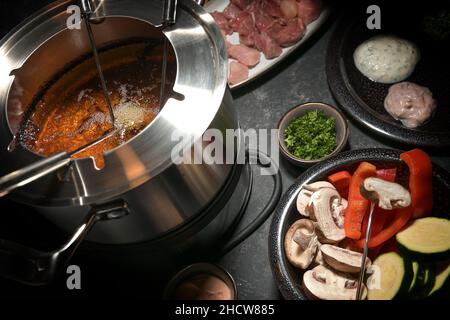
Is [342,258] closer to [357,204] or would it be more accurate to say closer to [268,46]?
[357,204]

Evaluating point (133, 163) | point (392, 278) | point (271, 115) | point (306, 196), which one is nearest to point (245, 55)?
point (271, 115)

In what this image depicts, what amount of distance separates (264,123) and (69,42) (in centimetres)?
101

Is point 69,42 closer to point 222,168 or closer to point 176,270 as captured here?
point 222,168

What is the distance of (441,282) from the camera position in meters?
1.44

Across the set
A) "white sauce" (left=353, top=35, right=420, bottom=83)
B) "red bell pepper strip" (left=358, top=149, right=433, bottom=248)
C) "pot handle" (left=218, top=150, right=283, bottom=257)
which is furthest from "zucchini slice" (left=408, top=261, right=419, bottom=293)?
"white sauce" (left=353, top=35, right=420, bottom=83)

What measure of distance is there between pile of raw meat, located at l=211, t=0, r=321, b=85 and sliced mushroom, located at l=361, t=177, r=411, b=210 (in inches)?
38.9

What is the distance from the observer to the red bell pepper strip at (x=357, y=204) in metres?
1.50

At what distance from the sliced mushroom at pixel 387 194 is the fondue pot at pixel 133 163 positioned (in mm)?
494

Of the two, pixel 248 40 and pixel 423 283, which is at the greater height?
pixel 248 40

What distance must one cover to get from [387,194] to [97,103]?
1111 millimetres

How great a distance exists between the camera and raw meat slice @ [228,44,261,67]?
219 centimetres

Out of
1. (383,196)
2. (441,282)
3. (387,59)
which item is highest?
(387,59)

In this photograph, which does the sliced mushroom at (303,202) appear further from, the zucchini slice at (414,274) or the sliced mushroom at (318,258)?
the zucchini slice at (414,274)

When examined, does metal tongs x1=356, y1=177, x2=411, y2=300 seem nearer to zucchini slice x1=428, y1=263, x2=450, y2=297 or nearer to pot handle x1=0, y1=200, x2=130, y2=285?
zucchini slice x1=428, y1=263, x2=450, y2=297
